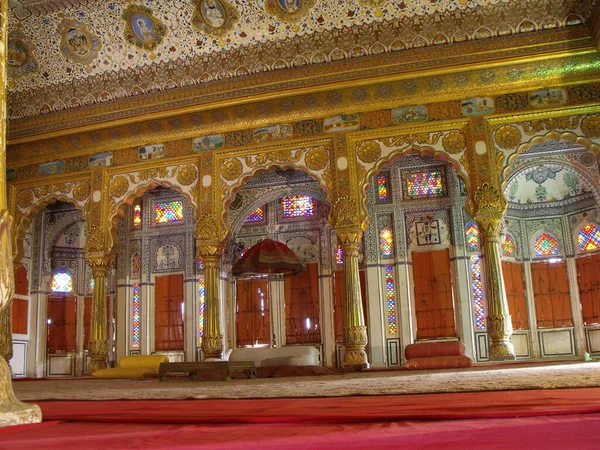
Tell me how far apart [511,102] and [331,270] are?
16.5 feet

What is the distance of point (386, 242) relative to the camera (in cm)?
1288

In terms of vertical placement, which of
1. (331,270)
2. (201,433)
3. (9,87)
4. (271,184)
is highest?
(9,87)

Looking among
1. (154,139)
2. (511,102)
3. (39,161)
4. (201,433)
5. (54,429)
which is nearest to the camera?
(201,433)

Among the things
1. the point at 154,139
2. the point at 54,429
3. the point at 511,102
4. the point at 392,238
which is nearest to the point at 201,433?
the point at 54,429

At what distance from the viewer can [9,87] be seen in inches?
465

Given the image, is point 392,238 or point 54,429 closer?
point 54,429

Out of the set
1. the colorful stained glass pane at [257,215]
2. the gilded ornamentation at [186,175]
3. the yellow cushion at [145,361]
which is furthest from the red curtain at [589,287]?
the yellow cushion at [145,361]

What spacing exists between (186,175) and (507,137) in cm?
545

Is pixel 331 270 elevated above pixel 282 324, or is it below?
above

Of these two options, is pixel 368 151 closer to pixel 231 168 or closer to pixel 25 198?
pixel 231 168

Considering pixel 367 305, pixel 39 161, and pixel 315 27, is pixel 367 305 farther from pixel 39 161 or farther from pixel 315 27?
pixel 39 161

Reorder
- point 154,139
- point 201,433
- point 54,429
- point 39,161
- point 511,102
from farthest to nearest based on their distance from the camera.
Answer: point 39,161 < point 154,139 < point 511,102 < point 54,429 < point 201,433

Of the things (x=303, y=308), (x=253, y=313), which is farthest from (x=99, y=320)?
(x=303, y=308)

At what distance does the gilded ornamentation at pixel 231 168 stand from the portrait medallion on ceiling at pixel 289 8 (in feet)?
8.26
